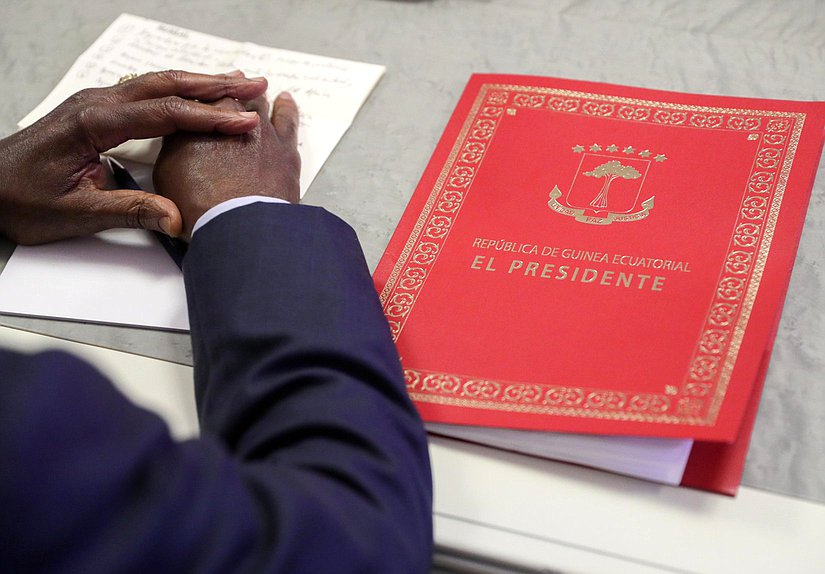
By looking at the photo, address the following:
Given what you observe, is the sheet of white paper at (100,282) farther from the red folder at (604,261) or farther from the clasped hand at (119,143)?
the red folder at (604,261)

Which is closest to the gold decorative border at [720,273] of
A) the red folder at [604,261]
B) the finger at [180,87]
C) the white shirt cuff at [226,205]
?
the red folder at [604,261]

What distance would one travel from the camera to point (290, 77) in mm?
1078

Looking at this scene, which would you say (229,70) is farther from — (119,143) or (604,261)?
(604,261)

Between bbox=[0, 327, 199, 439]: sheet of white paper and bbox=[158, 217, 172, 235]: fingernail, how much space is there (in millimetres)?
123

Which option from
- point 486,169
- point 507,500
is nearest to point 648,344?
point 507,500

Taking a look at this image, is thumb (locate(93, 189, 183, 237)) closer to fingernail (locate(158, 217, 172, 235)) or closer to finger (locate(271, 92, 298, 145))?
fingernail (locate(158, 217, 172, 235))

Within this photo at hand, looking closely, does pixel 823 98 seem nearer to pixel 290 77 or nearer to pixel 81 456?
pixel 290 77

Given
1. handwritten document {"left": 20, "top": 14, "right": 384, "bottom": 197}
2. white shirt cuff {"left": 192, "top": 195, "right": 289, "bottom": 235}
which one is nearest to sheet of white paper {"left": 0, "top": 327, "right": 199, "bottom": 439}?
white shirt cuff {"left": 192, "top": 195, "right": 289, "bottom": 235}

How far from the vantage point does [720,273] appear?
29.9 inches

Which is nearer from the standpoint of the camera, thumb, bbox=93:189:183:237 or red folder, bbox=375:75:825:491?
red folder, bbox=375:75:825:491

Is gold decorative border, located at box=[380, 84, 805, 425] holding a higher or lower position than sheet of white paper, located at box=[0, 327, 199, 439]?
higher

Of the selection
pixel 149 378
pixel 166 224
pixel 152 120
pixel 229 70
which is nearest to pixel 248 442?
pixel 149 378

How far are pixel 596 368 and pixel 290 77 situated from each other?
57 centimetres

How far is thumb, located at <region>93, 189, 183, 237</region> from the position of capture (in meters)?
0.83
